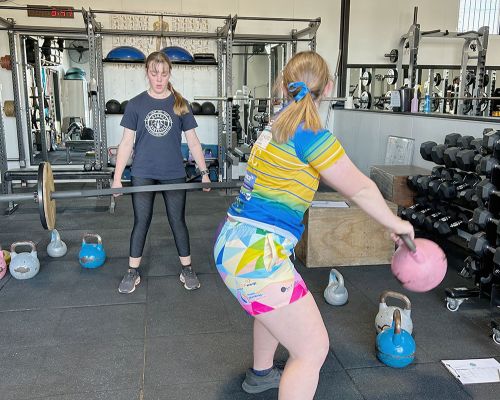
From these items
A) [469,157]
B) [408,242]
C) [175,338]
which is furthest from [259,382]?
[469,157]

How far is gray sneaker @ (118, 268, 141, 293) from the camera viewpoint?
2582 millimetres

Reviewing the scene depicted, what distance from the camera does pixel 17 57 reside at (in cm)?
544

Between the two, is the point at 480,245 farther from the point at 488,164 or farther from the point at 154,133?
the point at 154,133

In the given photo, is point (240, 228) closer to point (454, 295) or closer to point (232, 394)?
point (232, 394)

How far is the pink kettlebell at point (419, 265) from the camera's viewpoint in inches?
51.7

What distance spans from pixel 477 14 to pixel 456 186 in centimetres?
553

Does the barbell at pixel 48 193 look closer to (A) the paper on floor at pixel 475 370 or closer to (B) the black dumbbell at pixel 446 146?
(A) the paper on floor at pixel 475 370

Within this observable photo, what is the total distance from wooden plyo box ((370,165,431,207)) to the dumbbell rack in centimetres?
10

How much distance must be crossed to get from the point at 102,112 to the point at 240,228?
4.56 m

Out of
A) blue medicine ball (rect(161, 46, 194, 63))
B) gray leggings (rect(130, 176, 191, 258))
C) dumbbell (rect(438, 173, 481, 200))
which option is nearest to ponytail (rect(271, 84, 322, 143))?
gray leggings (rect(130, 176, 191, 258))

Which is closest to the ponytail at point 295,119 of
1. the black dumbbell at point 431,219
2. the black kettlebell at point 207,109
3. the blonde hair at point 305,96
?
the blonde hair at point 305,96

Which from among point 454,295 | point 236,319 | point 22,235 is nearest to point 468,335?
point 454,295

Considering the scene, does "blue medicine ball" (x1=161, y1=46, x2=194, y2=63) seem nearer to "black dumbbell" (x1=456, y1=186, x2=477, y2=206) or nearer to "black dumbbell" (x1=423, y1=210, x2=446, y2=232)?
"black dumbbell" (x1=423, y1=210, x2=446, y2=232)

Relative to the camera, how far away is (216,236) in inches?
54.2
